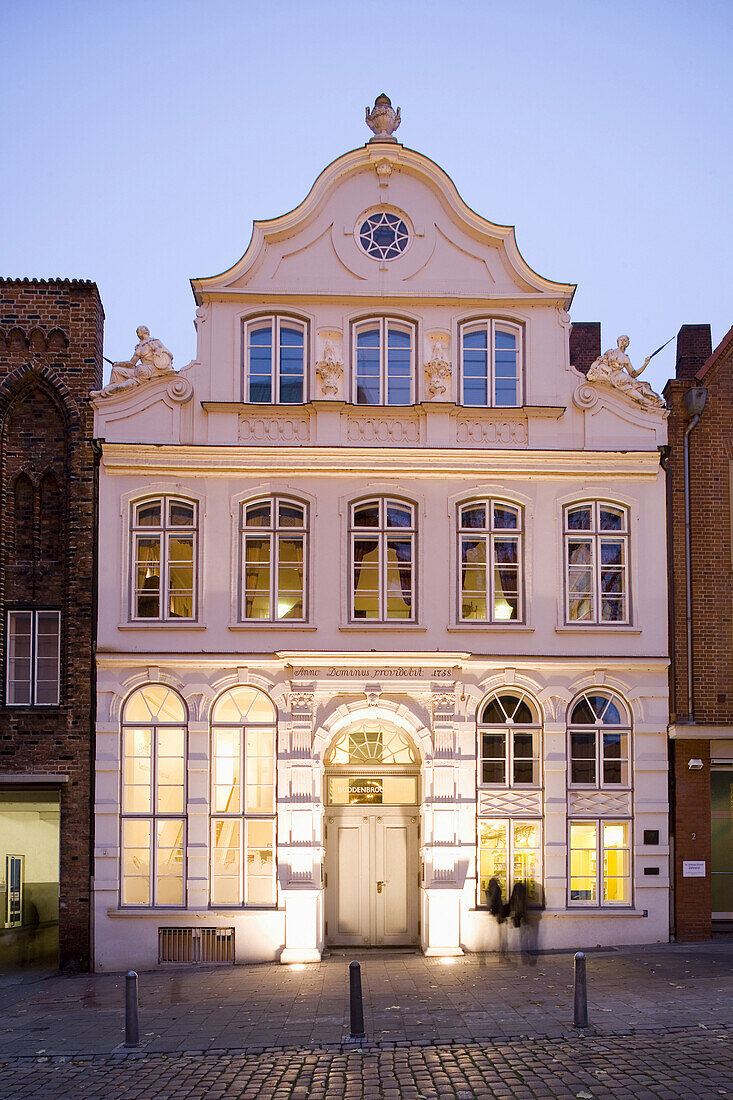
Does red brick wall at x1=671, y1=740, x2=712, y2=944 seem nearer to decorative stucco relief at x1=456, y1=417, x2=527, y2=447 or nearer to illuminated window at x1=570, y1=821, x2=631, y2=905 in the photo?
illuminated window at x1=570, y1=821, x2=631, y2=905

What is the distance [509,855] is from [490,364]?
805 centimetres

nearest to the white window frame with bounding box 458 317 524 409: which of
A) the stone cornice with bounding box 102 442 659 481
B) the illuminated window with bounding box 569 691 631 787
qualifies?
the stone cornice with bounding box 102 442 659 481

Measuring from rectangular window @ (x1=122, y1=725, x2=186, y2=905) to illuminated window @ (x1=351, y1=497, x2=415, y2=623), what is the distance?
370cm

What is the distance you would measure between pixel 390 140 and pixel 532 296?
3626mm

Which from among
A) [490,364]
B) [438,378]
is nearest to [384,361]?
[438,378]

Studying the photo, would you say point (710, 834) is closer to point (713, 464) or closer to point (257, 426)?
point (713, 464)

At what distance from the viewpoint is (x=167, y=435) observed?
17.2 metres

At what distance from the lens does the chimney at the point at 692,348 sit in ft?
70.1

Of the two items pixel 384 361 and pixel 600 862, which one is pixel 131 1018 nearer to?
pixel 600 862

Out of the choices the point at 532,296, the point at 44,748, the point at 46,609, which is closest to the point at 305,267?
the point at 532,296

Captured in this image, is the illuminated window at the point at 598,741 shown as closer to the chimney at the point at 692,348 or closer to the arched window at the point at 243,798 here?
the arched window at the point at 243,798

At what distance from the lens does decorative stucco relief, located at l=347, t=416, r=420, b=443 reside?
1730cm

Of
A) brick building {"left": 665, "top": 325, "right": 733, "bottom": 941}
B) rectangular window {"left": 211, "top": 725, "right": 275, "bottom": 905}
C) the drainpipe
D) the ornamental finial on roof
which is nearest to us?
rectangular window {"left": 211, "top": 725, "right": 275, "bottom": 905}

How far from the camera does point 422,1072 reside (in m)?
10.3
